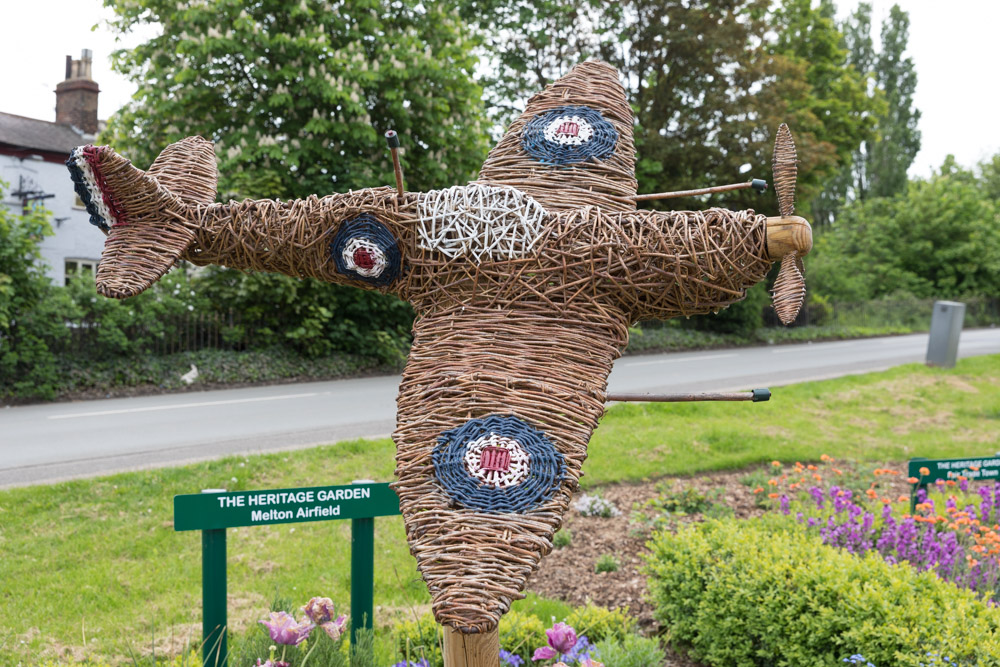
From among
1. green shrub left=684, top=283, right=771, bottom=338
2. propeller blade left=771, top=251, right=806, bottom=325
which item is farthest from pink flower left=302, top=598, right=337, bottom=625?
green shrub left=684, top=283, right=771, bottom=338

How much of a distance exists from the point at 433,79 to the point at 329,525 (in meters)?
8.11

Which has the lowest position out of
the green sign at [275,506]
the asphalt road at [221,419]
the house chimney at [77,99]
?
the asphalt road at [221,419]

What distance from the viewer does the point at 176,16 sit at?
35.0 feet

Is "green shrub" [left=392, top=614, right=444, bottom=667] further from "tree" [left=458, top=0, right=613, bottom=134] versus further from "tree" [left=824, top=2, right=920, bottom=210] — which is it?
"tree" [left=824, top=2, right=920, bottom=210]

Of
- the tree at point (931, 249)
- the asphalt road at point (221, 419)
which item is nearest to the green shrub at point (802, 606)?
the asphalt road at point (221, 419)

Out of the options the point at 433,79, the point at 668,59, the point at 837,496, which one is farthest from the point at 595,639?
the point at 668,59

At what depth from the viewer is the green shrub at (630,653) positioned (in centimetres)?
327

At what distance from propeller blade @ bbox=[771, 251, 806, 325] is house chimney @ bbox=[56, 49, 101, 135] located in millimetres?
24124

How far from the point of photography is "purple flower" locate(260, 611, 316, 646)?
8.23 feet

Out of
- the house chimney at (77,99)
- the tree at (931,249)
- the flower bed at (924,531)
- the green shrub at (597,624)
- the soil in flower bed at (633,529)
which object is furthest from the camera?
the tree at (931,249)

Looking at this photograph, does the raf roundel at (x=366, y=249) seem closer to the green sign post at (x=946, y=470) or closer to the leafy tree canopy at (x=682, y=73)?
the green sign post at (x=946, y=470)

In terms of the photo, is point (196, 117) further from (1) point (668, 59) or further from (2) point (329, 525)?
(1) point (668, 59)

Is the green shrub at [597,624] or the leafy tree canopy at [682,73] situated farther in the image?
the leafy tree canopy at [682,73]

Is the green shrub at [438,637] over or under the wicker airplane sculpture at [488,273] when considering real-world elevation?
under
